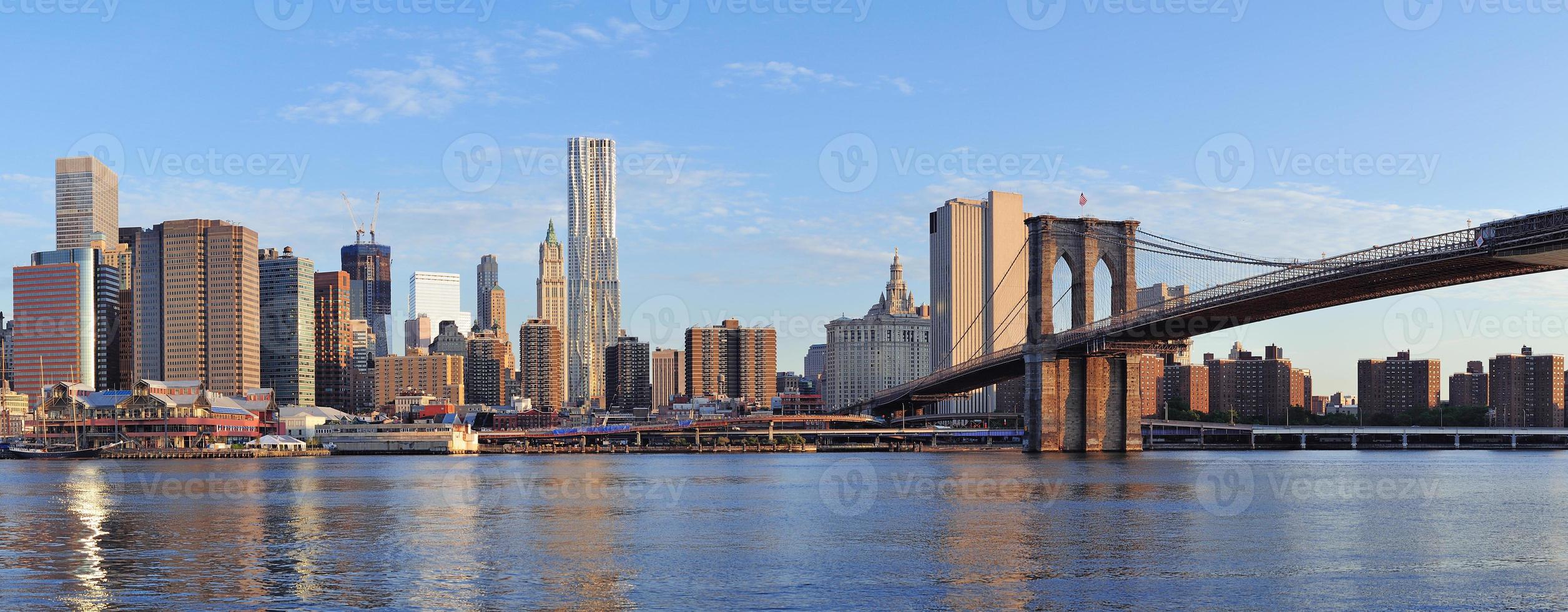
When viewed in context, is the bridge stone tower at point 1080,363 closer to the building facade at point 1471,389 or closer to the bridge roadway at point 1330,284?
the bridge roadway at point 1330,284

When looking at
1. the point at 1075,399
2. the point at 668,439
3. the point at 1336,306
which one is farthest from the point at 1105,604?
the point at 668,439

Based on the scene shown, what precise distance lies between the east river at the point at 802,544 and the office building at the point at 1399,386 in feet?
414

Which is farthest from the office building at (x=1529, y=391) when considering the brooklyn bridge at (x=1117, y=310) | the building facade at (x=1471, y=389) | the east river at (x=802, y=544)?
the east river at (x=802, y=544)

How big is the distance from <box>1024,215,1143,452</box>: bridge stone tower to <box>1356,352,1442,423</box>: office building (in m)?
105

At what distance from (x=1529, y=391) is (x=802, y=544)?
170 meters

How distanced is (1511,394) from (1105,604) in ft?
579

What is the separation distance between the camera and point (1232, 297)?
74.5 metres

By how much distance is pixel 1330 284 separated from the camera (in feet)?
216

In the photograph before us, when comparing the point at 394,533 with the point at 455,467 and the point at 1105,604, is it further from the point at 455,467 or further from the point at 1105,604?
the point at 455,467

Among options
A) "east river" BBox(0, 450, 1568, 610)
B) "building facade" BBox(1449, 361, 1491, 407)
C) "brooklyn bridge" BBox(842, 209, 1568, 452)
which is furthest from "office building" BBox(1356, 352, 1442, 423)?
"east river" BBox(0, 450, 1568, 610)

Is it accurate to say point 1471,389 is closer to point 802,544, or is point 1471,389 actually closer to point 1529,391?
point 1529,391

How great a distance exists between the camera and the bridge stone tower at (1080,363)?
96.0 metres

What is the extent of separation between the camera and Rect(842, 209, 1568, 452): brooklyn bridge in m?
64.2

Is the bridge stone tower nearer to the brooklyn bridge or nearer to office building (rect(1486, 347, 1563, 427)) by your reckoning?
the brooklyn bridge
